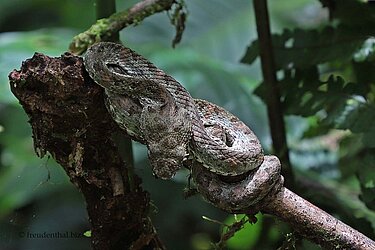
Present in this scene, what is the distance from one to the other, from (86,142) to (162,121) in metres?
0.20

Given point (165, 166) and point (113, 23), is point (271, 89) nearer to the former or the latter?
point (113, 23)

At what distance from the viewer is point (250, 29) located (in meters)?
3.95

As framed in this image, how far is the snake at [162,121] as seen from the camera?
1259 millimetres

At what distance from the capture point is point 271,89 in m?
2.03

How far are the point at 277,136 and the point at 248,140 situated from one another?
2.39 feet

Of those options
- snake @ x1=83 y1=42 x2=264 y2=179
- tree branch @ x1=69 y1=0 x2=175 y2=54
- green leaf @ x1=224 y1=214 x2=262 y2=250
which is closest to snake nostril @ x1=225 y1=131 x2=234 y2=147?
snake @ x1=83 y1=42 x2=264 y2=179

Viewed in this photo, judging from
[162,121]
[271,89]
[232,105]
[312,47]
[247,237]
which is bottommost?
[247,237]

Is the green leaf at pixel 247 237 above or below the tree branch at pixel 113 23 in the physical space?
below

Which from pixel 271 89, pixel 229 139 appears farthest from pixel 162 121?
pixel 271 89

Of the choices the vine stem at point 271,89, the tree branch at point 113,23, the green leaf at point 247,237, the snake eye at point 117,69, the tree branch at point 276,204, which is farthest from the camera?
the green leaf at point 247,237

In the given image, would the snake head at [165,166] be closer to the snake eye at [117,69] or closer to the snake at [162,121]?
the snake at [162,121]

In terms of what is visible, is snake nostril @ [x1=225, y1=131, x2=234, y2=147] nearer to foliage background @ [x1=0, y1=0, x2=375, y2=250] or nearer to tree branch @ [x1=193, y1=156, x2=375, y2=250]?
tree branch @ [x1=193, y1=156, x2=375, y2=250]

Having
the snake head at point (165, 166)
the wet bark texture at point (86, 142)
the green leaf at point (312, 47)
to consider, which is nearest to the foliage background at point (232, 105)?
the green leaf at point (312, 47)

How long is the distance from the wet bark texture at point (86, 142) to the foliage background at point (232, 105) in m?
0.22
